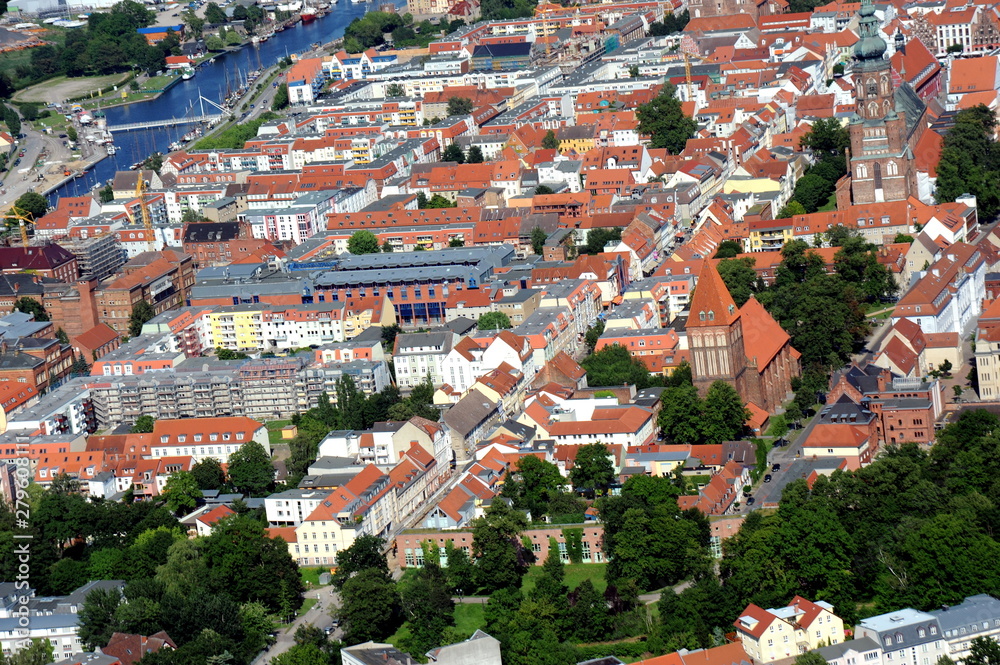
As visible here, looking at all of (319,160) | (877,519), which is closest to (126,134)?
(319,160)

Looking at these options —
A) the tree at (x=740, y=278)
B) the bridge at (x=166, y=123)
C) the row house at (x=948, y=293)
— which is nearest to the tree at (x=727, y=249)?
the tree at (x=740, y=278)

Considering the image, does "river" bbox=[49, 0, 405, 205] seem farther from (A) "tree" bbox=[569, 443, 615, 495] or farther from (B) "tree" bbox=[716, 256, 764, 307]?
(A) "tree" bbox=[569, 443, 615, 495]

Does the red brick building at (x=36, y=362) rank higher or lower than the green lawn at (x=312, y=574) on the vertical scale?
higher

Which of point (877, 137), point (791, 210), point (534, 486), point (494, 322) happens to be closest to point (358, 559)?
point (534, 486)

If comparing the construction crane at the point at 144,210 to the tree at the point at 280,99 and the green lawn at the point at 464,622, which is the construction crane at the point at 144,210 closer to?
the tree at the point at 280,99

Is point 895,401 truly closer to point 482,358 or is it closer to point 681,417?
A: point 681,417

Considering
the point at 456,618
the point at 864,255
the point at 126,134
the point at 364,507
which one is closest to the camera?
the point at 456,618

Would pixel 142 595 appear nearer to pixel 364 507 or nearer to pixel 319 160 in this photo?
pixel 364 507
